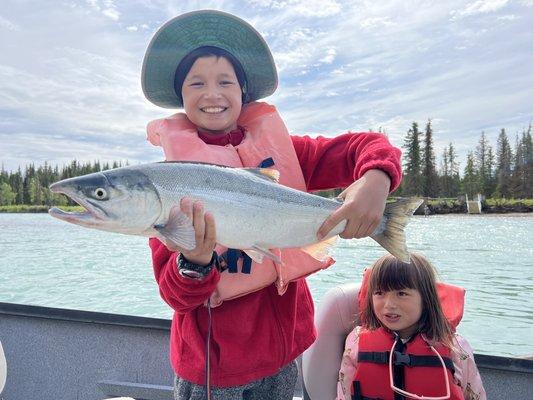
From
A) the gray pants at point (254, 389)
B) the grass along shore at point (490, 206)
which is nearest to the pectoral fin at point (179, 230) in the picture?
the gray pants at point (254, 389)

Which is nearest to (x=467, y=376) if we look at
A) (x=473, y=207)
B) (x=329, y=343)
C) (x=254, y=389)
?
(x=329, y=343)

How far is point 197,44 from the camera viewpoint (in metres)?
2.20

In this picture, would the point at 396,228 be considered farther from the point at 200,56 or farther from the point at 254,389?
the point at 200,56

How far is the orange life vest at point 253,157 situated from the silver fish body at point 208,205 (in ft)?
0.90

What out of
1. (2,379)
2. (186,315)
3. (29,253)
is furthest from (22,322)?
(29,253)

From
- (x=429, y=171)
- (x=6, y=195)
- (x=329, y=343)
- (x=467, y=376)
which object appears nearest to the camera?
(x=467, y=376)

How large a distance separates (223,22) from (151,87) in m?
0.49

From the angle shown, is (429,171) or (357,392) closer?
(357,392)

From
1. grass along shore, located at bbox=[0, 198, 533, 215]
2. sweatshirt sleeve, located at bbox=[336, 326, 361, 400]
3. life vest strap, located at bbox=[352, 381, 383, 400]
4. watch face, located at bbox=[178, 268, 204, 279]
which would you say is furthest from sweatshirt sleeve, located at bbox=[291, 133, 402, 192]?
grass along shore, located at bbox=[0, 198, 533, 215]

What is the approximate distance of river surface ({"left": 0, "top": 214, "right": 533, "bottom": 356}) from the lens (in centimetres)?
738

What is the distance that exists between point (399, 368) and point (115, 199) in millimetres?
2043

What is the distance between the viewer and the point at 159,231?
163 cm

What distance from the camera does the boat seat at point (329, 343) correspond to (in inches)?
114

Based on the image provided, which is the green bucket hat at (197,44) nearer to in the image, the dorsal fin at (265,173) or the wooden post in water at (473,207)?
the dorsal fin at (265,173)
